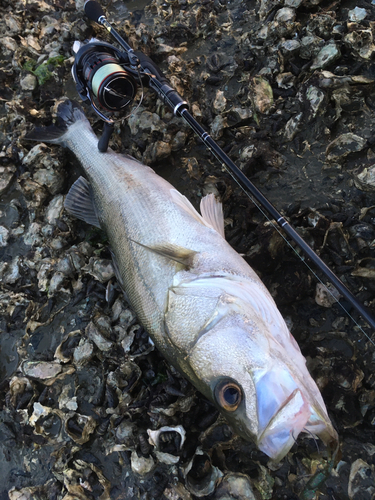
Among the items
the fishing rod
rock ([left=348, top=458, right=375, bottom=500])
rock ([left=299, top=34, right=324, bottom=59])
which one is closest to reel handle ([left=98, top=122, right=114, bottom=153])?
the fishing rod

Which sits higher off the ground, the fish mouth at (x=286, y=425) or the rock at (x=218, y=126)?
the rock at (x=218, y=126)

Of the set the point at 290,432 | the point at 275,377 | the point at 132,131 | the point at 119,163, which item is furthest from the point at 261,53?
the point at 290,432

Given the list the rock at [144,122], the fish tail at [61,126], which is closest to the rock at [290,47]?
the rock at [144,122]

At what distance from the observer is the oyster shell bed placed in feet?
7.98

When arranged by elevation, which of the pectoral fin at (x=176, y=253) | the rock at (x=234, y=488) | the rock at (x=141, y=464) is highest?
the pectoral fin at (x=176, y=253)

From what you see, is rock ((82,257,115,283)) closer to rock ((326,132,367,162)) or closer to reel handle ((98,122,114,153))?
reel handle ((98,122,114,153))

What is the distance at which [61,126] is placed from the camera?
397cm

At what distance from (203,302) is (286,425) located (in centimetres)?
92

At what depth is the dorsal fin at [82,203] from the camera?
3504 mm

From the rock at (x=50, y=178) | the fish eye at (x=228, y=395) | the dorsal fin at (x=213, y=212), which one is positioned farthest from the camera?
the rock at (x=50, y=178)

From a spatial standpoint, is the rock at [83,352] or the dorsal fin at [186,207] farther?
the rock at [83,352]

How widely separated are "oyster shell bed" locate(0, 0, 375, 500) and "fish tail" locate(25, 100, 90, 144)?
0.16m

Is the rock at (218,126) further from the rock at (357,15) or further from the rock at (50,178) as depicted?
the rock at (50,178)

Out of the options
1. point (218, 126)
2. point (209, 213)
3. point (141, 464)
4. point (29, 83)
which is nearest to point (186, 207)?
point (209, 213)
